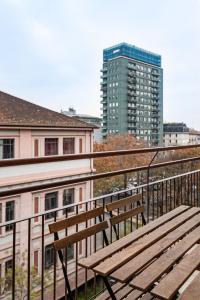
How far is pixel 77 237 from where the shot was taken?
7.85ft

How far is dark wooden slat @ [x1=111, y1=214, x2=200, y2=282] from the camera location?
1.85m

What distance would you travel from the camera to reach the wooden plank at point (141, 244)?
6.29 ft

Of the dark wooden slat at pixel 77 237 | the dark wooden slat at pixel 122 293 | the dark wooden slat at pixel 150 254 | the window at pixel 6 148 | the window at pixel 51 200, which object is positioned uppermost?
the window at pixel 6 148

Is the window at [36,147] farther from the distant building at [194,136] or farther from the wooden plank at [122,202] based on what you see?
the distant building at [194,136]

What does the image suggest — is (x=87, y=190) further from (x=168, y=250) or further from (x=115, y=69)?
(x=115, y=69)

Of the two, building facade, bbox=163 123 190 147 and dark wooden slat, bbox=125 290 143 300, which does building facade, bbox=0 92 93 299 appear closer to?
dark wooden slat, bbox=125 290 143 300

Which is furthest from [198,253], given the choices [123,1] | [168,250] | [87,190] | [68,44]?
[68,44]

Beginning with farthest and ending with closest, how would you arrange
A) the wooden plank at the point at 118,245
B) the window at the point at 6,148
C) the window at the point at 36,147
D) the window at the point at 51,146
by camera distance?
the window at the point at 51,146, the window at the point at 36,147, the window at the point at 6,148, the wooden plank at the point at 118,245

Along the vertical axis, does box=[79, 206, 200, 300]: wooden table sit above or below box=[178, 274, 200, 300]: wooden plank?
above

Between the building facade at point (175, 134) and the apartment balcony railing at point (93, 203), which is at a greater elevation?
the building facade at point (175, 134)

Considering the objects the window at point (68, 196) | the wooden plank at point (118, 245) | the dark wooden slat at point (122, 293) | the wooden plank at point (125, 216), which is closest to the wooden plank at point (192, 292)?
the wooden plank at point (118, 245)

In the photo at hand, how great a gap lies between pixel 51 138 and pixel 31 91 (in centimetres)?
4631

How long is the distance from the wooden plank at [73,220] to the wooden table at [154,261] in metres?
0.36

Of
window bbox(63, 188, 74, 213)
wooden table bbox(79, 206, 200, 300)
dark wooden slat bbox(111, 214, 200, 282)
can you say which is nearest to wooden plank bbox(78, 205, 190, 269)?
wooden table bbox(79, 206, 200, 300)
